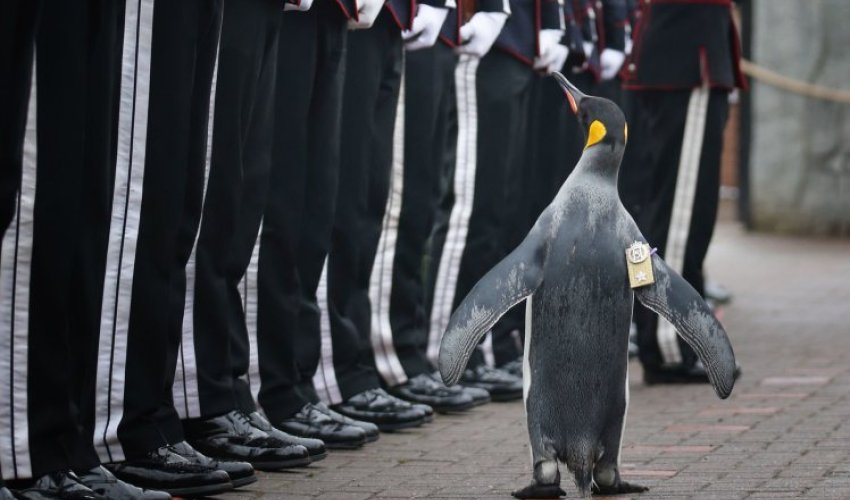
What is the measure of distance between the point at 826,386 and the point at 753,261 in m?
→ 6.10

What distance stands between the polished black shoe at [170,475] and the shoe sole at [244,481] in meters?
0.11

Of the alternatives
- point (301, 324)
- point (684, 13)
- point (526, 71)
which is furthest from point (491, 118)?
point (301, 324)

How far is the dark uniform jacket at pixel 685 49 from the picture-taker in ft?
19.4

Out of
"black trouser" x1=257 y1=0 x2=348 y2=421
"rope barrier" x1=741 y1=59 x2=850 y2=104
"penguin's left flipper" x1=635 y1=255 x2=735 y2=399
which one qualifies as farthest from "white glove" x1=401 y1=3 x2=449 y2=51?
"rope barrier" x1=741 y1=59 x2=850 y2=104

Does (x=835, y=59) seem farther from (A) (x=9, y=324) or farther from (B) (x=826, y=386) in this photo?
(A) (x=9, y=324)

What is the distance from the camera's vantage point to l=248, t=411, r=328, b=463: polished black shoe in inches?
161

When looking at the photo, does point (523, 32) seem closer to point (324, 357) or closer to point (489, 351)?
point (489, 351)

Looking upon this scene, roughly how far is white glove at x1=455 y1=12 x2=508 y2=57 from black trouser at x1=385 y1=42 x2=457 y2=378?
0.08m

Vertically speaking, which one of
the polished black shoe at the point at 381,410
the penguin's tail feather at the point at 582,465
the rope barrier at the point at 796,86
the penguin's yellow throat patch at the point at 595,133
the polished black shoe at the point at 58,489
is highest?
the penguin's yellow throat patch at the point at 595,133

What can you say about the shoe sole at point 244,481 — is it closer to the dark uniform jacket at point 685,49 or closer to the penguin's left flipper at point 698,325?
the penguin's left flipper at point 698,325

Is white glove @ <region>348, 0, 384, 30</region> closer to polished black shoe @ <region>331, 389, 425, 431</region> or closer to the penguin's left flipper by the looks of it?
polished black shoe @ <region>331, 389, 425, 431</region>

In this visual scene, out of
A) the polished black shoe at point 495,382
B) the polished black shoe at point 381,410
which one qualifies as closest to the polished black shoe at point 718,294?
the polished black shoe at point 495,382

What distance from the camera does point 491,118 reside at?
5.70 meters

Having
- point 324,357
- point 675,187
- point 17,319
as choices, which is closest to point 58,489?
point 17,319
